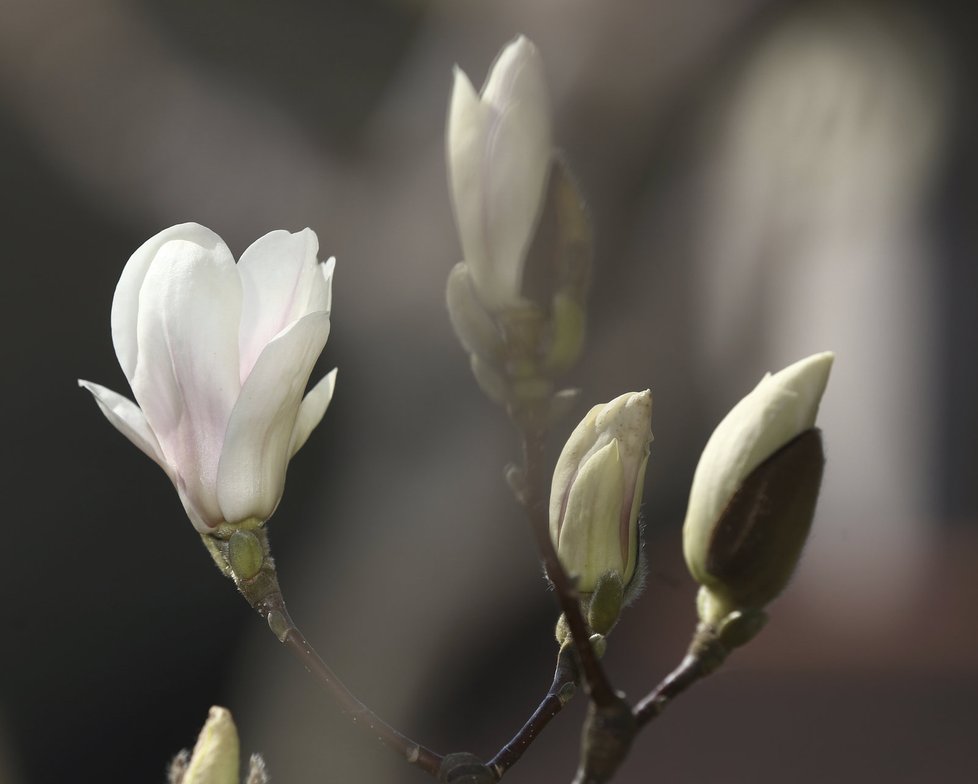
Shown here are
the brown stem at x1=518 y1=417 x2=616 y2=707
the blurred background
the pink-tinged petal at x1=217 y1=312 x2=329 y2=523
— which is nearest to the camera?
the brown stem at x1=518 y1=417 x2=616 y2=707

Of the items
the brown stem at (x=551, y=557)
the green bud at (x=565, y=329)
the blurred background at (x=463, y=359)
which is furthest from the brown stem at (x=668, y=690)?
the blurred background at (x=463, y=359)

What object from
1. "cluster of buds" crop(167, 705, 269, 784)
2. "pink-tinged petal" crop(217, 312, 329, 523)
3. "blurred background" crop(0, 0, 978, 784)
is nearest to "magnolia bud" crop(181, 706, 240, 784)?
"cluster of buds" crop(167, 705, 269, 784)

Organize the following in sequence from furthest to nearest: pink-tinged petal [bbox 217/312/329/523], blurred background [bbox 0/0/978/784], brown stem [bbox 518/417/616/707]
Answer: blurred background [bbox 0/0/978/784] → pink-tinged petal [bbox 217/312/329/523] → brown stem [bbox 518/417/616/707]

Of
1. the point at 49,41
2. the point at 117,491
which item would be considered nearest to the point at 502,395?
the point at 117,491

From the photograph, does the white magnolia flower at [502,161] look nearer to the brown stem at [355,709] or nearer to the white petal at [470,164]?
the white petal at [470,164]

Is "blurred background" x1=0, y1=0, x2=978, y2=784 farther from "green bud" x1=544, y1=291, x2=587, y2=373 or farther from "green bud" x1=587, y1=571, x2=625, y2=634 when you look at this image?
"green bud" x1=544, y1=291, x2=587, y2=373

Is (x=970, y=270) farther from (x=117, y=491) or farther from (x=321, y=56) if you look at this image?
(x=117, y=491)
